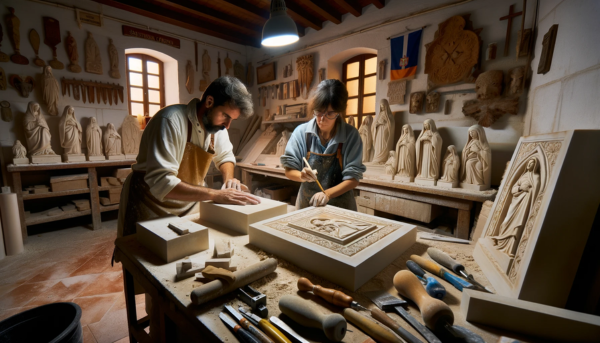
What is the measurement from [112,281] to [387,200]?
383 centimetres

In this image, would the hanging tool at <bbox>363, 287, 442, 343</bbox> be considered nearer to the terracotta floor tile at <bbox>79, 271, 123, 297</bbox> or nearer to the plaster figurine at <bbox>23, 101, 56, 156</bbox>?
the terracotta floor tile at <bbox>79, 271, 123, 297</bbox>

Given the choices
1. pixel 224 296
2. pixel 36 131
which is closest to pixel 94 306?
pixel 224 296

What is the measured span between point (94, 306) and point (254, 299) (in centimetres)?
A: 296

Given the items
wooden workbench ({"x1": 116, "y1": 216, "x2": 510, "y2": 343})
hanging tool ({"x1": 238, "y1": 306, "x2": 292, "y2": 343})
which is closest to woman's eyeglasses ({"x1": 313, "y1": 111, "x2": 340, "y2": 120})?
wooden workbench ({"x1": 116, "y1": 216, "x2": 510, "y2": 343})

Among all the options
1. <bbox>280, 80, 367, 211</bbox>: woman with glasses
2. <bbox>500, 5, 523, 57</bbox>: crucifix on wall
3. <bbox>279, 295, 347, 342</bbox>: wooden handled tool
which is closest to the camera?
<bbox>279, 295, 347, 342</bbox>: wooden handled tool

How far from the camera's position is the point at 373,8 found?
5.06 m

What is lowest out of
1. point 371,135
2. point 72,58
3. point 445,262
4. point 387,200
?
point 387,200

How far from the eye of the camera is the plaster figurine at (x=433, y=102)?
4.27 m

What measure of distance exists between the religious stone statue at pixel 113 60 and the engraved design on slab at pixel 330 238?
5.73 m

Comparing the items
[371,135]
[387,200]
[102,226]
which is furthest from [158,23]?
[387,200]

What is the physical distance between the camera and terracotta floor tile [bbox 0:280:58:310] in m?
2.84

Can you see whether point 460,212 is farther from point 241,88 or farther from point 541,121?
point 241,88

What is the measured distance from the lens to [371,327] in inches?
33.6

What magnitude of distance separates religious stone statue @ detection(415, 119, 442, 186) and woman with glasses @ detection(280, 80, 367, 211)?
1800 millimetres
